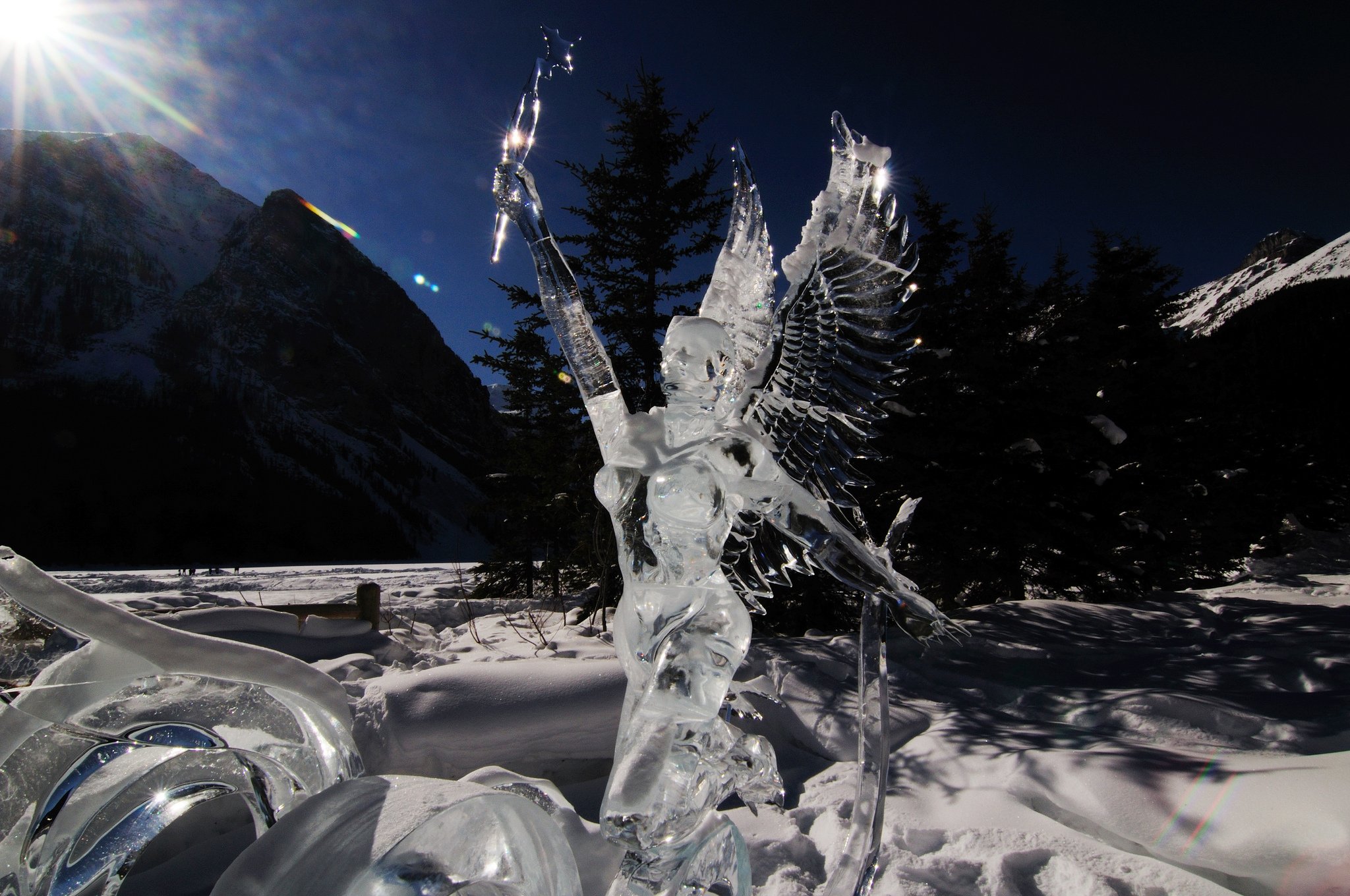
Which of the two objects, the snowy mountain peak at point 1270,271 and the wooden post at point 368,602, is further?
the snowy mountain peak at point 1270,271

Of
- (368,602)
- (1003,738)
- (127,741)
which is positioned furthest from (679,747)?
(368,602)

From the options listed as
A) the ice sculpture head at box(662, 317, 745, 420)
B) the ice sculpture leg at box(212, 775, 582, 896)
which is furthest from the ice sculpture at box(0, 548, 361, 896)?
the ice sculpture head at box(662, 317, 745, 420)

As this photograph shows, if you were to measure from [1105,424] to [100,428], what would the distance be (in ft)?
182

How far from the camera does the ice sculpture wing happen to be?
1.86 meters

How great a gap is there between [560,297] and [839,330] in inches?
34.9

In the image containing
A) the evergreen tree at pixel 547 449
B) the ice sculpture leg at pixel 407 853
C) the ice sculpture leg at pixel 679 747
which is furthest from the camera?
the evergreen tree at pixel 547 449

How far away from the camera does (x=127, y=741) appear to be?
1182mm

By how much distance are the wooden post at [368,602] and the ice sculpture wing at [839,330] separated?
4797 mm

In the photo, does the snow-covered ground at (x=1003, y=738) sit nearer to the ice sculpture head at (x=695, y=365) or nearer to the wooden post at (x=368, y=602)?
the wooden post at (x=368, y=602)

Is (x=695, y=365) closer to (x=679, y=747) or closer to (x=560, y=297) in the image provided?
(x=560, y=297)

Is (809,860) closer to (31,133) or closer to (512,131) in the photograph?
(512,131)

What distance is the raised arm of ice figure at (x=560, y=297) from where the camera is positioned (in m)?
1.74

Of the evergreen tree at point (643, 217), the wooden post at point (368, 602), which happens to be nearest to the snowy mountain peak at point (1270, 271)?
the evergreen tree at point (643, 217)

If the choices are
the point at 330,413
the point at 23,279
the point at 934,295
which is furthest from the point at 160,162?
the point at 934,295
